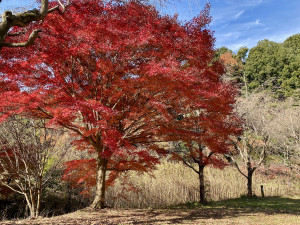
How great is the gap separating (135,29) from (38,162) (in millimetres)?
4585

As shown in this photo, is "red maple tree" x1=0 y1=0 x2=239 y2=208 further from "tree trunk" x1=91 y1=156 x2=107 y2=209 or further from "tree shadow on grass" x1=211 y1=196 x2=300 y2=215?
"tree shadow on grass" x1=211 y1=196 x2=300 y2=215

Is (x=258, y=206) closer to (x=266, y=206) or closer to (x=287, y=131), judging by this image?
(x=266, y=206)

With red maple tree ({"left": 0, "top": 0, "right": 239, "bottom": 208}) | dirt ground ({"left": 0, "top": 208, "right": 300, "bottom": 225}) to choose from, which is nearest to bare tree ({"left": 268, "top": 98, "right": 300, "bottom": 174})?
dirt ground ({"left": 0, "top": 208, "right": 300, "bottom": 225})

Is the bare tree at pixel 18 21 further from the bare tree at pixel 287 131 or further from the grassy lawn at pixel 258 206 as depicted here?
the bare tree at pixel 287 131

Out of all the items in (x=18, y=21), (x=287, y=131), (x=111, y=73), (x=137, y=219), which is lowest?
(x=137, y=219)

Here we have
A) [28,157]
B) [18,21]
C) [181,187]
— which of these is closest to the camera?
[18,21]

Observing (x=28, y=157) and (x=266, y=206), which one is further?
(x=266, y=206)

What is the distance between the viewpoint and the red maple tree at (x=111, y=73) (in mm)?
4883

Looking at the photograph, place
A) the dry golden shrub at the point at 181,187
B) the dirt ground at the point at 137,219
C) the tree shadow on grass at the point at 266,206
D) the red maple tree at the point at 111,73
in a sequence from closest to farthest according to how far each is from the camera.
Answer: the red maple tree at the point at 111,73, the dirt ground at the point at 137,219, the tree shadow on grass at the point at 266,206, the dry golden shrub at the point at 181,187

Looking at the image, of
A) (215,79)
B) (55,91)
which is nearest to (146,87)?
(55,91)

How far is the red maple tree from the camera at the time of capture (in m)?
4.88

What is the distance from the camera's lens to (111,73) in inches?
230

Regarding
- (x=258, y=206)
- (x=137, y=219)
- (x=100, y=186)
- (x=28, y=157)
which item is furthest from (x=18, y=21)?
(x=258, y=206)

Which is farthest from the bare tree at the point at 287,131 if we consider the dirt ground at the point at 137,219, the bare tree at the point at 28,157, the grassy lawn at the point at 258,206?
the bare tree at the point at 28,157
